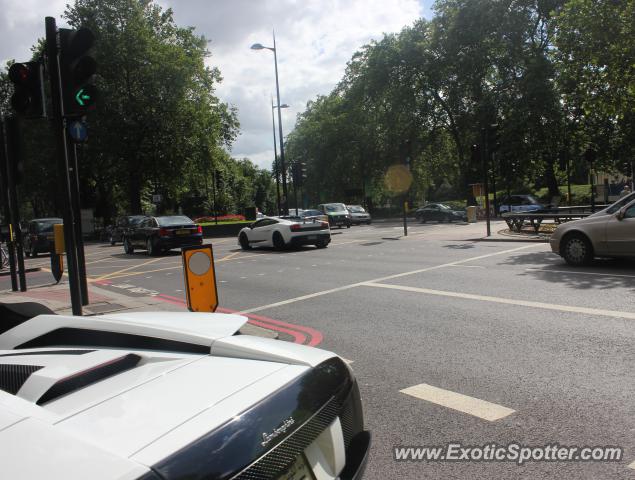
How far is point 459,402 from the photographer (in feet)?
12.8

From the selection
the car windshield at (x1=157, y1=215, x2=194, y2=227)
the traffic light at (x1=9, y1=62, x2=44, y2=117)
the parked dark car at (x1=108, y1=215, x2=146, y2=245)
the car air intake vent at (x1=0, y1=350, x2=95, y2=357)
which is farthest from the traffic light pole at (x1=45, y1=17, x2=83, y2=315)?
the parked dark car at (x1=108, y1=215, x2=146, y2=245)

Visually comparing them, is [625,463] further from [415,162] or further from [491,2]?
[415,162]

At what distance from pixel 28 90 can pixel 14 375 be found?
618 cm

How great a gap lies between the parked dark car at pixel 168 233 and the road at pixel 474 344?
282 inches

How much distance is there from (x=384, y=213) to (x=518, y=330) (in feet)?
162

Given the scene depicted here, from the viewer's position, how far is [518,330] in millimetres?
5949

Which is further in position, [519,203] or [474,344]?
[519,203]

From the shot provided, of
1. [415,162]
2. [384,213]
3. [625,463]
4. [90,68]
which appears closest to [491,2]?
[415,162]

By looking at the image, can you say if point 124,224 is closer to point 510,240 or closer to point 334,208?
point 334,208

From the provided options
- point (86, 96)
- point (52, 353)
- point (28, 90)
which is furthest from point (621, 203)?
point (52, 353)

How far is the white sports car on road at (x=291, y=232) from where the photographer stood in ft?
60.8

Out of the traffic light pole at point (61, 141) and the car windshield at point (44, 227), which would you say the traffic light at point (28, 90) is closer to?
the traffic light pole at point (61, 141)

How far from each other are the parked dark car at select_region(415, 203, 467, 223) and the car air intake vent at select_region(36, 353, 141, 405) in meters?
33.8

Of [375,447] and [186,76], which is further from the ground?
[186,76]
